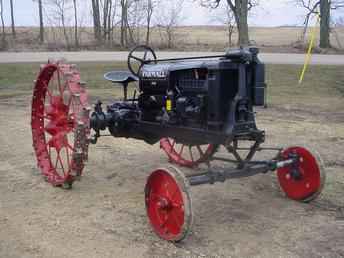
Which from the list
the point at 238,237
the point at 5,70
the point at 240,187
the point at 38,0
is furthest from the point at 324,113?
the point at 38,0

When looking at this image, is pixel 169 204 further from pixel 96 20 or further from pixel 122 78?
pixel 96 20

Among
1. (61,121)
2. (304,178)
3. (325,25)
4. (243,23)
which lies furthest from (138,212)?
(325,25)

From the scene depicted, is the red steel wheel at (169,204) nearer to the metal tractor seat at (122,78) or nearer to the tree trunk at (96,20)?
the metal tractor seat at (122,78)

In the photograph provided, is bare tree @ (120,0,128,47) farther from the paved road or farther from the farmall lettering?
the farmall lettering

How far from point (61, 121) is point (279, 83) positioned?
1055 cm

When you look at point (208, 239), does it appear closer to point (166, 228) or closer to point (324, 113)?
point (166, 228)

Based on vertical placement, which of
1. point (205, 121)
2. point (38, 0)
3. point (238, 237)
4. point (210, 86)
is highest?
point (38, 0)

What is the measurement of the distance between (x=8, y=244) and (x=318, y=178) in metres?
2.78

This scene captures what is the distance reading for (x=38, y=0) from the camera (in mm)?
34469

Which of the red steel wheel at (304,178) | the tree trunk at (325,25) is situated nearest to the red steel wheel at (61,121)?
the red steel wheel at (304,178)

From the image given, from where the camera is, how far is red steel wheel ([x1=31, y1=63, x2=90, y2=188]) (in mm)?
4555

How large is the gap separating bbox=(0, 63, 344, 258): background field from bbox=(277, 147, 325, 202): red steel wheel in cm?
10

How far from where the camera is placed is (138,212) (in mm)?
4512

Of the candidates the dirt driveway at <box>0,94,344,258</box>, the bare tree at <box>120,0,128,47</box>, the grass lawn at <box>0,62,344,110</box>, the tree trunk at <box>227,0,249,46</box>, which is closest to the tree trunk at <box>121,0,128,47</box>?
the bare tree at <box>120,0,128,47</box>
